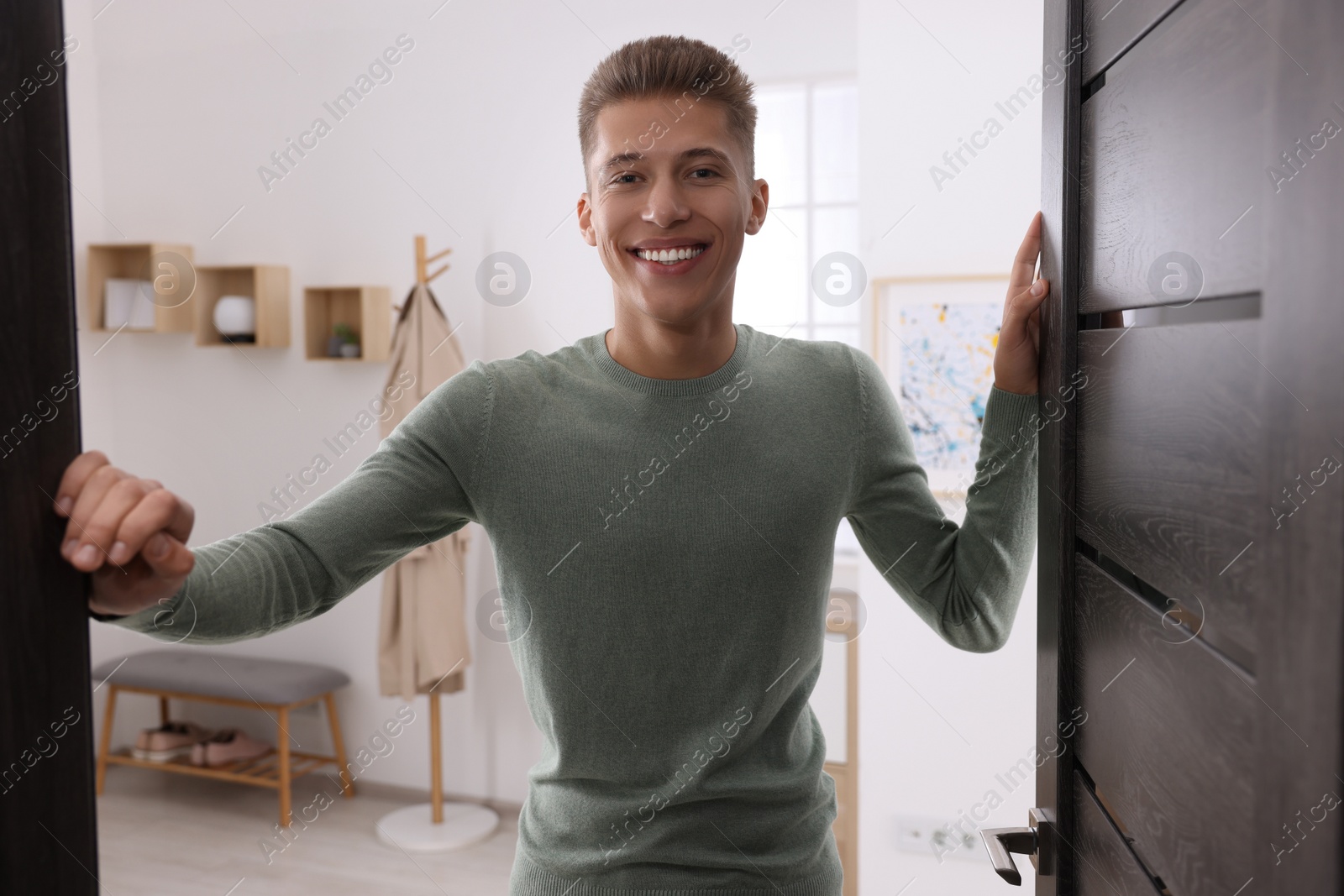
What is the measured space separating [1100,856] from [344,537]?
2.57 feet

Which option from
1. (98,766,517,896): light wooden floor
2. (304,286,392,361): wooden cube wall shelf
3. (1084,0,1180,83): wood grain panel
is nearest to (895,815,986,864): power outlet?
(98,766,517,896): light wooden floor

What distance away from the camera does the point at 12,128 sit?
2.10 feet

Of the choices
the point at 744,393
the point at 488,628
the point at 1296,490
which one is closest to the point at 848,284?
the point at 488,628

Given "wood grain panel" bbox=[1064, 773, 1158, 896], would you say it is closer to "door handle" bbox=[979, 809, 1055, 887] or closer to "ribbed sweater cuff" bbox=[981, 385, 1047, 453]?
"door handle" bbox=[979, 809, 1055, 887]

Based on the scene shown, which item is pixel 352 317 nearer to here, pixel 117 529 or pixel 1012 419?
pixel 1012 419

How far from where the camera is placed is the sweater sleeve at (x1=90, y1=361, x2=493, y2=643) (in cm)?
88

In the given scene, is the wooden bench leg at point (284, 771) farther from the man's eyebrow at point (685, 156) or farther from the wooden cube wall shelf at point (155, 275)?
the man's eyebrow at point (685, 156)

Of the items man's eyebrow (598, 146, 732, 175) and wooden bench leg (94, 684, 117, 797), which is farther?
wooden bench leg (94, 684, 117, 797)

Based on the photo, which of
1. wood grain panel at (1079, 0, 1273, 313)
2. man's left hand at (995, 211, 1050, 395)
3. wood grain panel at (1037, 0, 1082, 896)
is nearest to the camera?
wood grain panel at (1079, 0, 1273, 313)

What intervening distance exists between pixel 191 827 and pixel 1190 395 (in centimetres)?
388

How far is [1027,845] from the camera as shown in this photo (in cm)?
113

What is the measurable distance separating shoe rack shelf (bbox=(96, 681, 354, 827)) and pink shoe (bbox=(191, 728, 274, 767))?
0.07ft

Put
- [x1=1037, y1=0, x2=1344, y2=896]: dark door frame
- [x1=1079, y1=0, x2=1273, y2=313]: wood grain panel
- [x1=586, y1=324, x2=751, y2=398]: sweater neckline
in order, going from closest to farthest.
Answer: [x1=1037, y1=0, x2=1344, y2=896]: dark door frame → [x1=1079, y1=0, x2=1273, y2=313]: wood grain panel → [x1=586, y1=324, x2=751, y2=398]: sweater neckline

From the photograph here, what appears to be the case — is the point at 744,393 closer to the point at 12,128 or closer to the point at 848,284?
the point at 12,128
